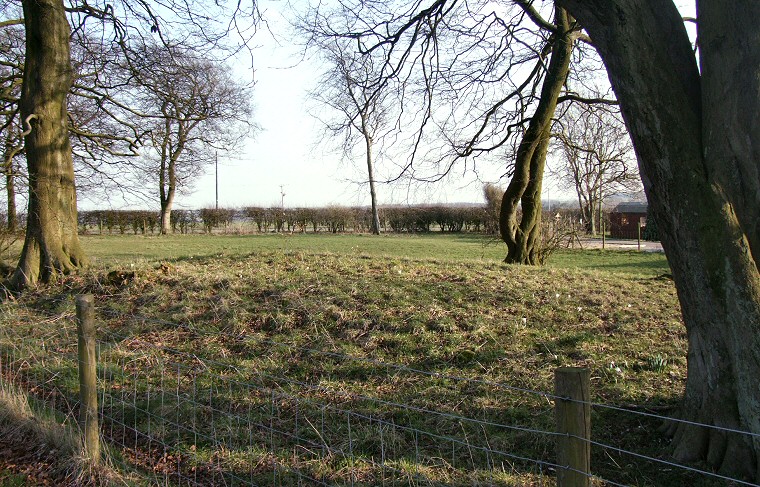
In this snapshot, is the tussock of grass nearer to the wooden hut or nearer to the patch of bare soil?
the patch of bare soil

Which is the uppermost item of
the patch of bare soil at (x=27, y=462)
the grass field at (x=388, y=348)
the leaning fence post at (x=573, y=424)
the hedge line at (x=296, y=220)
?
the hedge line at (x=296, y=220)

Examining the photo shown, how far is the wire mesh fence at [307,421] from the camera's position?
12.7ft

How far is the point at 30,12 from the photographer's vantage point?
988 cm

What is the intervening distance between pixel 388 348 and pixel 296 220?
33.8 m

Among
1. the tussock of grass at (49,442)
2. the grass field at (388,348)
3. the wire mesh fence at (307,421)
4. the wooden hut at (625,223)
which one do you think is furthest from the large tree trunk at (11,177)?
the wooden hut at (625,223)

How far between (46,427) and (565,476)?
3.96m

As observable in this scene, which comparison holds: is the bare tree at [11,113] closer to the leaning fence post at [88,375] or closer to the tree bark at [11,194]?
the tree bark at [11,194]

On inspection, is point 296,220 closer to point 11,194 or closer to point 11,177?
point 11,194

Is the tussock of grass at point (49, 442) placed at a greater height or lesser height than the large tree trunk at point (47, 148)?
lesser

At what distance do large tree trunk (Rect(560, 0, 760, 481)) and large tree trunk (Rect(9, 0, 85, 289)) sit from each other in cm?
935

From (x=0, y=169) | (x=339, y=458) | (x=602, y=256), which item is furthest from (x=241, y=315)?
(x=602, y=256)

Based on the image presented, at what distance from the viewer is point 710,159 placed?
349 centimetres

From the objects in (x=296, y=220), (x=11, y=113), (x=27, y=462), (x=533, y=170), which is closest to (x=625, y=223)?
(x=296, y=220)

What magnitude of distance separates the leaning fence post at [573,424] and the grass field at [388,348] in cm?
167
